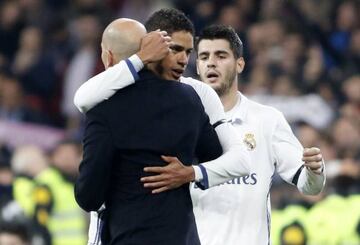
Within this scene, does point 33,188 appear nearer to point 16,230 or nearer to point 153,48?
point 16,230

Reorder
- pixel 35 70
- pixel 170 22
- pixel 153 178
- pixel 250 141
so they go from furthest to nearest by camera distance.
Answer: pixel 35 70 < pixel 250 141 < pixel 170 22 < pixel 153 178

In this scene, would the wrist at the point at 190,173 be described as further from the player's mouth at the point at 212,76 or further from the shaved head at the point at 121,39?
the player's mouth at the point at 212,76

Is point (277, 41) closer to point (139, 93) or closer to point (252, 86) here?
point (252, 86)

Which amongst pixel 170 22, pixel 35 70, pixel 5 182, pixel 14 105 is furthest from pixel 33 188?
pixel 170 22

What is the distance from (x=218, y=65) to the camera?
23.3 feet

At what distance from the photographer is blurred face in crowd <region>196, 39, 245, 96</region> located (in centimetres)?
708

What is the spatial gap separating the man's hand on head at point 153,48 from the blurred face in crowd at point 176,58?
0.06 meters

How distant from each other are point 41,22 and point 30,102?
4.25 feet

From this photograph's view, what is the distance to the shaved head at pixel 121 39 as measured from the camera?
5727mm

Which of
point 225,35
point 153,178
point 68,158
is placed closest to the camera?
point 153,178

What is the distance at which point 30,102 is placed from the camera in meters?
14.9

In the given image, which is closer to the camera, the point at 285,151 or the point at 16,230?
the point at 16,230

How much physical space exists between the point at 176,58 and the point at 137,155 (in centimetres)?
46

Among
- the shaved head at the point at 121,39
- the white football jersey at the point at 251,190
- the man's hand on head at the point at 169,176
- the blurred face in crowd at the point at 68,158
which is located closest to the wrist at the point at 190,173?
the man's hand on head at the point at 169,176
